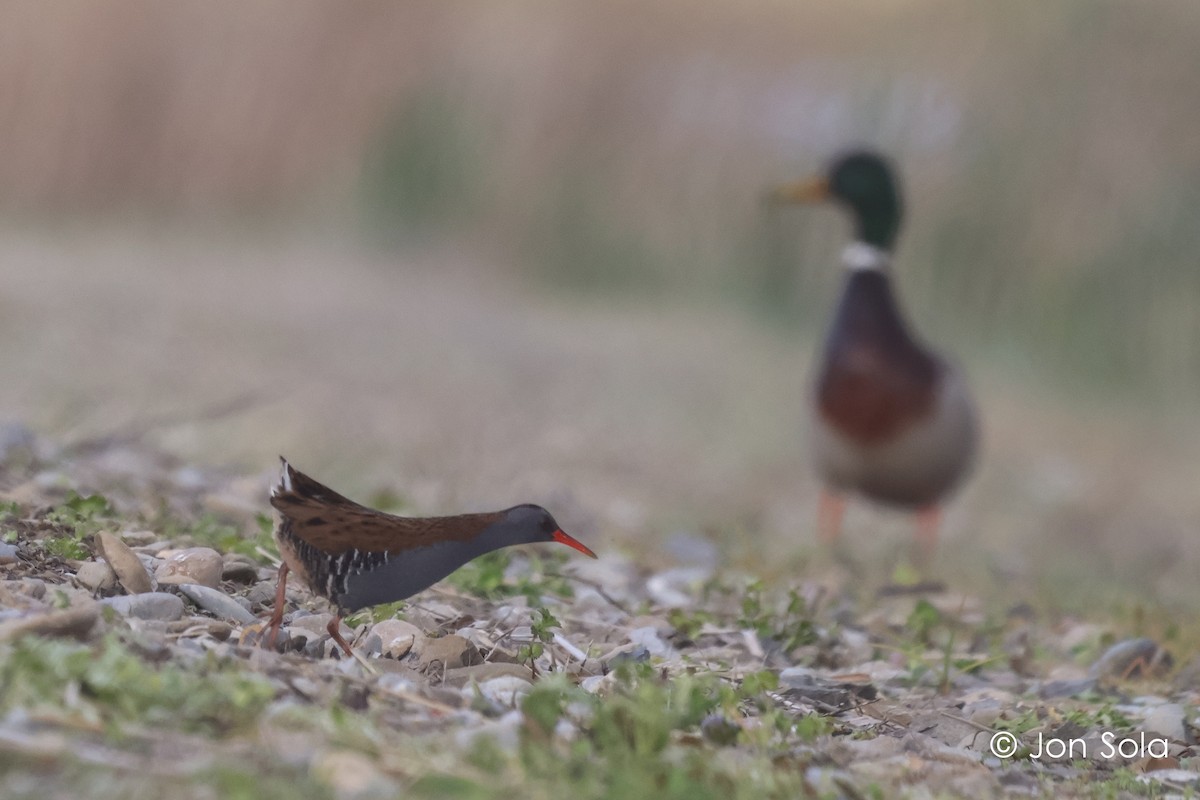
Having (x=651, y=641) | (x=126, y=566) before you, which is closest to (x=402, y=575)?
(x=126, y=566)

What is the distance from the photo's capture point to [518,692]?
117 inches

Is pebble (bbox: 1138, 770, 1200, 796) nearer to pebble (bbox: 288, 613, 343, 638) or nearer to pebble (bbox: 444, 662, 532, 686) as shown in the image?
pebble (bbox: 444, 662, 532, 686)

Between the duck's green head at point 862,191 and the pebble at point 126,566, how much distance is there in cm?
450

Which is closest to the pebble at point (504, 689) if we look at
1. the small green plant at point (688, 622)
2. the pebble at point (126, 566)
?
the pebble at point (126, 566)

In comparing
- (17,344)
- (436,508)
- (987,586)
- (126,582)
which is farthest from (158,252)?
(126,582)

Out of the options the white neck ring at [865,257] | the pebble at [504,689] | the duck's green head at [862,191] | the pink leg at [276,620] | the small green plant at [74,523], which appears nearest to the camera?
the pebble at [504,689]

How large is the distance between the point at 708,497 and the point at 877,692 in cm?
372

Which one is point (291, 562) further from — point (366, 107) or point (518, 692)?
point (366, 107)

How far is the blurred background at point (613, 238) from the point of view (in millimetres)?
8078

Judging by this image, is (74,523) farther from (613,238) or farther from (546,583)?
(613,238)

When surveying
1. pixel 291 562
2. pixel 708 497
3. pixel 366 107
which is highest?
pixel 366 107

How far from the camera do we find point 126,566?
328cm

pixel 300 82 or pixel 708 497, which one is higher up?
pixel 300 82

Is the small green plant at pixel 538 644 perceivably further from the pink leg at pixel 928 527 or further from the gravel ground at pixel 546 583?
the pink leg at pixel 928 527
